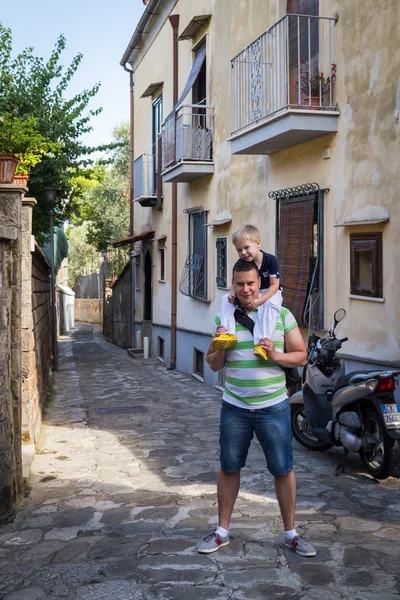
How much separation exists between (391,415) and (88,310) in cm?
4032

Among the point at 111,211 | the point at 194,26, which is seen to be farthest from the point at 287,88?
the point at 111,211

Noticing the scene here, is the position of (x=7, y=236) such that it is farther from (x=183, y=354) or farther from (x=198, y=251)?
(x=183, y=354)

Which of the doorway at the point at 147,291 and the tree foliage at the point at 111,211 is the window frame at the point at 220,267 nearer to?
the doorway at the point at 147,291

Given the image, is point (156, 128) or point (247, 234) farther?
point (156, 128)

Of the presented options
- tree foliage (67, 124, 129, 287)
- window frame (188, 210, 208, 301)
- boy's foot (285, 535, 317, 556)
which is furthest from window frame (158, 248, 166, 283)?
boy's foot (285, 535, 317, 556)

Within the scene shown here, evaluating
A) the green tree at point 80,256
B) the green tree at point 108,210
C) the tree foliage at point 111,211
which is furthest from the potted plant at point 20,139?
the green tree at point 80,256

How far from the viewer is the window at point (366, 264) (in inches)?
310

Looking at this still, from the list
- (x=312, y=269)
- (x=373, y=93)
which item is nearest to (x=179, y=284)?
(x=312, y=269)

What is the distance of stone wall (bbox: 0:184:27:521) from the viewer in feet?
17.4

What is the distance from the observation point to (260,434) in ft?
14.3

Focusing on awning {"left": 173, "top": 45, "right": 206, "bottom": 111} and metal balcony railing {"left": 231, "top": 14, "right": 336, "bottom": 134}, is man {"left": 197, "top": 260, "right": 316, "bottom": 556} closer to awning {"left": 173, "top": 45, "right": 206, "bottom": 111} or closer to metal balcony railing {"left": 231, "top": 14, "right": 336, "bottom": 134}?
metal balcony railing {"left": 231, "top": 14, "right": 336, "bottom": 134}

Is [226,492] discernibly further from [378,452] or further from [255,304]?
[378,452]

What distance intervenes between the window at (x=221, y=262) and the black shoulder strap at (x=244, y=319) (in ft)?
28.5

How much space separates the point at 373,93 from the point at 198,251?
24.6ft
